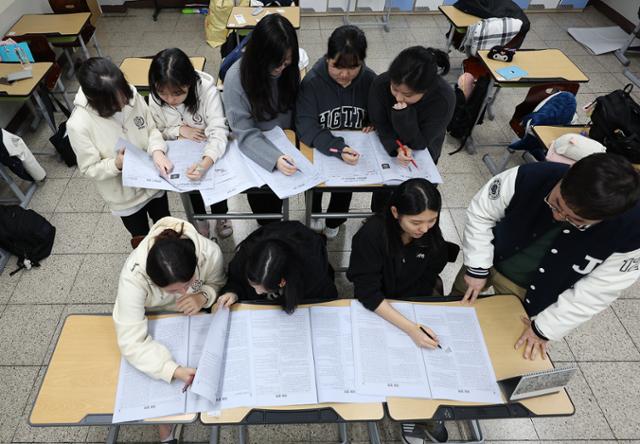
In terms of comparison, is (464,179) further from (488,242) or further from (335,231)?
(488,242)

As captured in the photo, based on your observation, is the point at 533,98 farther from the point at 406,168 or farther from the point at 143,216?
the point at 143,216

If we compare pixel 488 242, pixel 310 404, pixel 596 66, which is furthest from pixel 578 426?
pixel 596 66

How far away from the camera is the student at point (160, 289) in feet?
4.10

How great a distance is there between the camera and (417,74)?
160 cm

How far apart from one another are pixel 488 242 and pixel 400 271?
1.24ft

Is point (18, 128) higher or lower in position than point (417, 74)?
lower

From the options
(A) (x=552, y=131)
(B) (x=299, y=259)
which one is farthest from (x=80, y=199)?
(A) (x=552, y=131)

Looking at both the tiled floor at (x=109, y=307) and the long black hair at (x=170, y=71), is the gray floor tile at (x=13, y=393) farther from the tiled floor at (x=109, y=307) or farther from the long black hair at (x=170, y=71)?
the long black hair at (x=170, y=71)

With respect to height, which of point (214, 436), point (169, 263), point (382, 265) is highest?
point (169, 263)

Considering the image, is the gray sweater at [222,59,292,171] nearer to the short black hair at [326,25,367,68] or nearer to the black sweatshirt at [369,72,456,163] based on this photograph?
the short black hair at [326,25,367,68]

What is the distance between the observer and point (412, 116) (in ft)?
6.13

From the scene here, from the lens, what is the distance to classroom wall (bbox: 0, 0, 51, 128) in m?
3.42

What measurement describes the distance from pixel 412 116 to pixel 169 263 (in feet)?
4.33

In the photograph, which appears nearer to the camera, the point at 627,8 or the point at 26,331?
the point at 26,331
